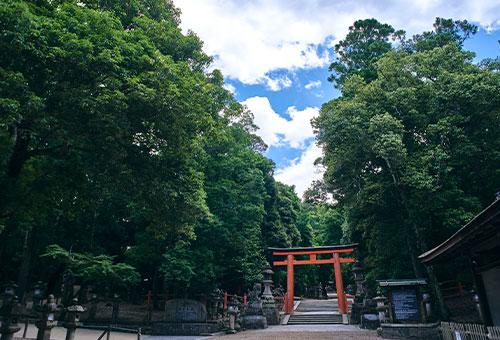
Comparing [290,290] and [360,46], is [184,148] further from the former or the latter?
[360,46]

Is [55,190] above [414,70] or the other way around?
the other way around

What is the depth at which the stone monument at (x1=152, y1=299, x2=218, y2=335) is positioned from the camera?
12641 mm

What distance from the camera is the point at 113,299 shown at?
1426cm

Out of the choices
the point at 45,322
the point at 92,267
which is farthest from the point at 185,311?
the point at 45,322

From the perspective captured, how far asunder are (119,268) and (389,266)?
45.2 ft

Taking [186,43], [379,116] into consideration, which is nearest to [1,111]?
[186,43]

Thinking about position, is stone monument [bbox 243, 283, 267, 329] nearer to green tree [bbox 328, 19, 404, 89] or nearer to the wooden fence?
the wooden fence

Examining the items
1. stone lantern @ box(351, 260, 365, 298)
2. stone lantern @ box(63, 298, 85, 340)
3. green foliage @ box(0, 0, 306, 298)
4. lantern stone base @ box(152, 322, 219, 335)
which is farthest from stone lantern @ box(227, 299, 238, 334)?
stone lantern @ box(351, 260, 365, 298)

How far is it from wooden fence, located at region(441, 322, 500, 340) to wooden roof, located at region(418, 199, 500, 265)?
167cm

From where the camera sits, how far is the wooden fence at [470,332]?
5742 mm

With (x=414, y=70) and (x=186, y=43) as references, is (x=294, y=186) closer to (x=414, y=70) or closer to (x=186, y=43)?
(x=414, y=70)

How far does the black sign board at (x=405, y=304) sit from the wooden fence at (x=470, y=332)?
191 centimetres

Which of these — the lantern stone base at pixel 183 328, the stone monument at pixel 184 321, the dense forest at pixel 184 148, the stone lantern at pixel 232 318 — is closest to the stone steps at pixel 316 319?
the dense forest at pixel 184 148

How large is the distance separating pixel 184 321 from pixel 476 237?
37.4 ft
